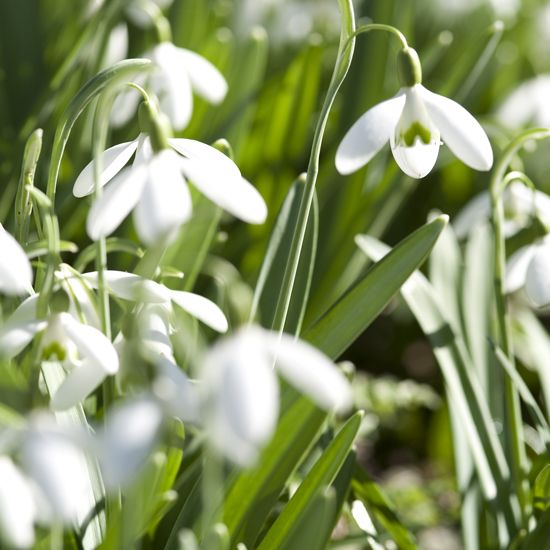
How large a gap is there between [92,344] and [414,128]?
32 centimetres

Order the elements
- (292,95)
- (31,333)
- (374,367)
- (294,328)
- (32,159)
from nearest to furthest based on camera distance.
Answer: (31,333) → (32,159) → (294,328) → (292,95) → (374,367)

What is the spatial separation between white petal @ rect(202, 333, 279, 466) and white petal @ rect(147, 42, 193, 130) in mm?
673

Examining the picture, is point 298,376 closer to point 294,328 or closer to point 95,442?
point 95,442

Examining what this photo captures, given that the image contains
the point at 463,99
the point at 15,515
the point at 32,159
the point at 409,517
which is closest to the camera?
the point at 15,515

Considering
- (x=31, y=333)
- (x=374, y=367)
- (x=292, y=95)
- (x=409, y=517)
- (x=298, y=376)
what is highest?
(x=298, y=376)

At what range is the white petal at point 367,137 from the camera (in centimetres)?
74

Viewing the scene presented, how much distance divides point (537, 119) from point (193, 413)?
1496mm

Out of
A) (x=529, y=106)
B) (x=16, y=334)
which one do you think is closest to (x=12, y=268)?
(x=16, y=334)

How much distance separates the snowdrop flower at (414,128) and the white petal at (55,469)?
353 millimetres

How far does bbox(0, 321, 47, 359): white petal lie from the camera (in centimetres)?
62

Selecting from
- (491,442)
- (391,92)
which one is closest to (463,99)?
(391,92)

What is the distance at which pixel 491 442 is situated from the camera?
103 centimetres

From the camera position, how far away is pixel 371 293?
0.85 metres

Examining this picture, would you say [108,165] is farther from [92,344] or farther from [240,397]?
[240,397]
